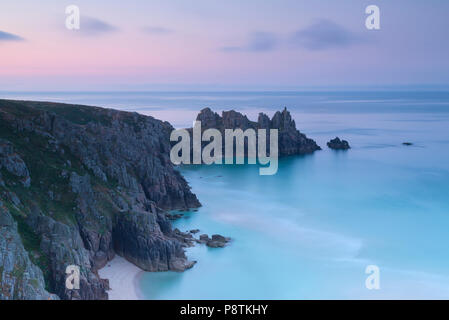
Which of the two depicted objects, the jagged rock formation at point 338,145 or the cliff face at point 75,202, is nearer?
the cliff face at point 75,202

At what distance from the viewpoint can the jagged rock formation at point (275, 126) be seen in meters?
121

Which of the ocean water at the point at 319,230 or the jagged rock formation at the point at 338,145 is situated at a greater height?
the jagged rock formation at the point at 338,145

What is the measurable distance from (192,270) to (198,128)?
8197 cm

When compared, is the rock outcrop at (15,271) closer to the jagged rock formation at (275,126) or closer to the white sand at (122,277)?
the white sand at (122,277)

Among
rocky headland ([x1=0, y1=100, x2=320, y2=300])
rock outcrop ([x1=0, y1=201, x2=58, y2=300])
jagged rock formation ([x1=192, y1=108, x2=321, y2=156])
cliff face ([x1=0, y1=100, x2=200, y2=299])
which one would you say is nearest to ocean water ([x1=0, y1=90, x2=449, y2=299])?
rocky headland ([x1=0, y1=100, x2=320, y2=300])

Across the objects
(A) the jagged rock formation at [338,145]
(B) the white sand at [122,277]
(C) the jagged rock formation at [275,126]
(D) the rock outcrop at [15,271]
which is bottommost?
(B) the white sand at [122,277]

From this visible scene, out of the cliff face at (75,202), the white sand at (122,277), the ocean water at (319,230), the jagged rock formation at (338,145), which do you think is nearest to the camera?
the cliff face at (75,202)

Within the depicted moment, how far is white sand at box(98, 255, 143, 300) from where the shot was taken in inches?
1455

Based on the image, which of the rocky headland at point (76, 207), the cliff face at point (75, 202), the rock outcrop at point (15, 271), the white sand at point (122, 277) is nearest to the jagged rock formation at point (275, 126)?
the rocky headland at point (76, 207)

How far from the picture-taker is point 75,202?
43.1m

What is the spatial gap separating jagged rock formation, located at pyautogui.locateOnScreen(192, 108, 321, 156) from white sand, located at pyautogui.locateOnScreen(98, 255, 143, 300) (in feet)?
266

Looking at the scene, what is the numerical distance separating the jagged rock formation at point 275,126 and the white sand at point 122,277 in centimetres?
8112
